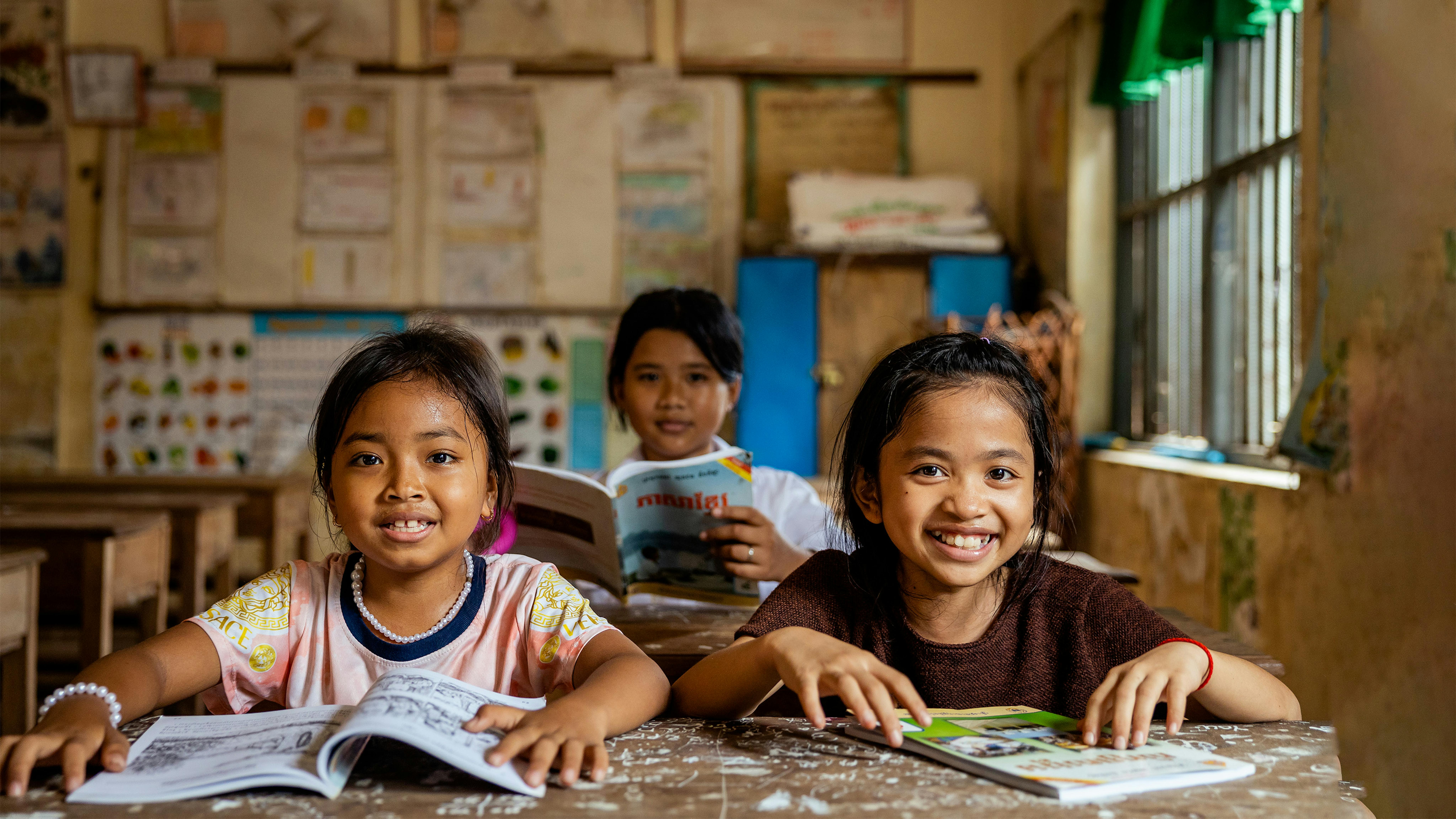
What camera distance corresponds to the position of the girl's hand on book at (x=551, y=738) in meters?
0.76

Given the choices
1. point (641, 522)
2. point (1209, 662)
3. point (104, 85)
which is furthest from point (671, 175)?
point (1209, 662)

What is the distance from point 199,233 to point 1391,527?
15.5 feet

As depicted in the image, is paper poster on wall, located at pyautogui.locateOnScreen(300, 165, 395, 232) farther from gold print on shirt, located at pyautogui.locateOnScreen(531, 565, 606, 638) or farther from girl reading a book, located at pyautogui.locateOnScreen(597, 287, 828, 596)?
gold print on shirt, located at pyautogui.locateOnScreen(531, 565, 606, 638)

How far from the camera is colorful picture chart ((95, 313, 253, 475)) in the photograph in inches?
189

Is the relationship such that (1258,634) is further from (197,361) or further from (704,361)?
(197,361)

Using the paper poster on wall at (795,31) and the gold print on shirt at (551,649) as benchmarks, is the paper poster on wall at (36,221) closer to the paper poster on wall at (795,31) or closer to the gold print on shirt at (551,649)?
the paper poster on wall at (795,31)

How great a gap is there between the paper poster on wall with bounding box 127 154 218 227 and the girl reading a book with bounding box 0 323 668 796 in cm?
424

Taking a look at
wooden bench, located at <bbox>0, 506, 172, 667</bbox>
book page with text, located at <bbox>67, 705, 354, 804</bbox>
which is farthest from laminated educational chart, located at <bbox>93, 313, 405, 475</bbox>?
book page with text, located at <bbox>67, 705, 354, 804</bbox>

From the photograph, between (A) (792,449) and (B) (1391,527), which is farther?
(A) (792,449)

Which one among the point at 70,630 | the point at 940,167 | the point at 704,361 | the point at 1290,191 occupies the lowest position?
the point at 70,630

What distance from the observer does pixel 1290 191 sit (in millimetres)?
2777

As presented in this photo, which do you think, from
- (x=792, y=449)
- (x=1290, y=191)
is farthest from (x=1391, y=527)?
(x=792, y=449)

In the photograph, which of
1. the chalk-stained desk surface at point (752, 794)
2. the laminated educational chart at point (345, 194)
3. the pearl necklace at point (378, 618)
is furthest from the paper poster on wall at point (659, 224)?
the chalk-stained desk surface at point (752, 794)

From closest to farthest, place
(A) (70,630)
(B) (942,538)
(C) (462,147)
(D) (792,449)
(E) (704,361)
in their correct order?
(B) (942,538) → (E) (704,361) → (A) (70,630) → (D) (792,449) → (C) (462,147)
